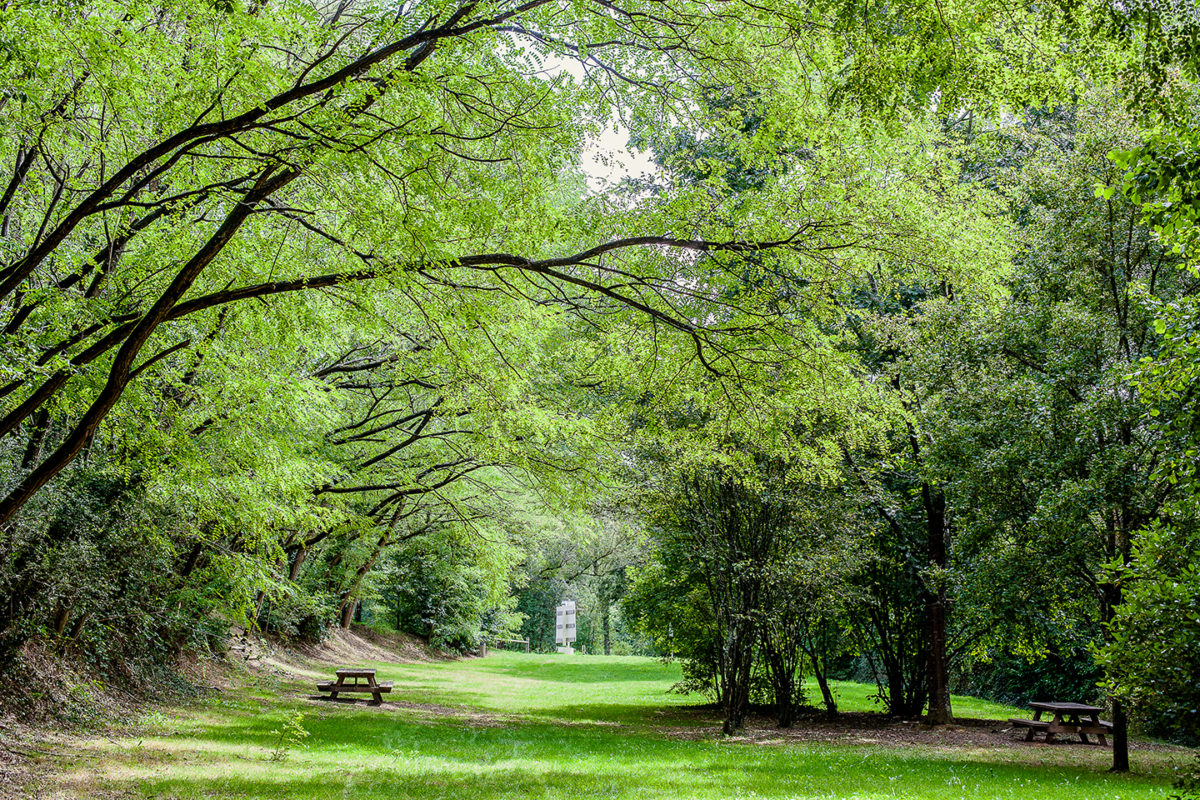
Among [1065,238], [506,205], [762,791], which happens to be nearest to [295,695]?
[762,791]

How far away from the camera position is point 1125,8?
180 inches

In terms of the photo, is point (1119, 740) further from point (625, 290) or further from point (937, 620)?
point (625, 290)

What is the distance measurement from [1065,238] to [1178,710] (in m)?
7.00

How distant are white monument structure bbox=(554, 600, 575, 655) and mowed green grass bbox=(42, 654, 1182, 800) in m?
29.5

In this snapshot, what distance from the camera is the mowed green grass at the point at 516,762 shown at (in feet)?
24.9

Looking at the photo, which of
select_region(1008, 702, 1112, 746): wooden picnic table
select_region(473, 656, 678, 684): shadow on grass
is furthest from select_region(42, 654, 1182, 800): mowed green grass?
select_region(473, 656, 678, 684): shadow on grass

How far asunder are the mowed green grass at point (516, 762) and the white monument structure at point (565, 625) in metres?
29.5

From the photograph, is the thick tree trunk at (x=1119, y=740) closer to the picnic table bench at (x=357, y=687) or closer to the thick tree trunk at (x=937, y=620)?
the thick tree trunk at (x=937, y=620)

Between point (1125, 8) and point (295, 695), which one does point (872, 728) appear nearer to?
point (295, 695)

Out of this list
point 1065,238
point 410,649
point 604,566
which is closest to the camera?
point 1065,238

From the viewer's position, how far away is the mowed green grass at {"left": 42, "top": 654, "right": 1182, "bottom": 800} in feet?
24.9

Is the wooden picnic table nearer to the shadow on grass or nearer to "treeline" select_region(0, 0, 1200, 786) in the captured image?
"treeline" select_region(0, 0, 1200, 786)

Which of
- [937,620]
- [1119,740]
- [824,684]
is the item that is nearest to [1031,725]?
[937,620]

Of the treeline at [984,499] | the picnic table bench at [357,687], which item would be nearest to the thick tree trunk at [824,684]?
the treeline at [984,499]
